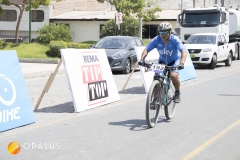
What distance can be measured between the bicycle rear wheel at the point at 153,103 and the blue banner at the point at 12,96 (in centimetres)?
214

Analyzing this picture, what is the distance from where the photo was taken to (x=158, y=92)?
9.01 metres

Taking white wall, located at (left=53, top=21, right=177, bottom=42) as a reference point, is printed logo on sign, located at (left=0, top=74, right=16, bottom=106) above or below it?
below

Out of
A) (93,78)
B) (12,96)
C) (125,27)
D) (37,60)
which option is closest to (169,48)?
(93,78)

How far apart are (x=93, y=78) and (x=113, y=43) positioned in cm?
1023

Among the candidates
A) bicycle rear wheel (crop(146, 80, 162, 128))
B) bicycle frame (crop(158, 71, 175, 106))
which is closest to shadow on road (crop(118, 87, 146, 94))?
bicycle frame (crop(158, 71, 175, 106))

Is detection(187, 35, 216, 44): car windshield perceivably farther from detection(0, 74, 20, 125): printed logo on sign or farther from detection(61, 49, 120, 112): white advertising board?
detection(0, 74, 20, 125): printed logo on sign

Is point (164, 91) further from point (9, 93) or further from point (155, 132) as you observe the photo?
point (9, 93)

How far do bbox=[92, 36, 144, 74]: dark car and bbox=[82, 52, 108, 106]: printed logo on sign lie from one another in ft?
27.4

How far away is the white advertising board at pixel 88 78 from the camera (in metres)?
10.5

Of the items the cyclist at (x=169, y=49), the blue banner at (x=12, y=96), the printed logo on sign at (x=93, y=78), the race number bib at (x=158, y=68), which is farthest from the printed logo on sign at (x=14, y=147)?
the printed logo on sign at (x=93, y=78)

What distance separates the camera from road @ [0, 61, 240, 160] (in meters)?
6.97

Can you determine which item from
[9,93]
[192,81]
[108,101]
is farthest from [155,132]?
[192,81]

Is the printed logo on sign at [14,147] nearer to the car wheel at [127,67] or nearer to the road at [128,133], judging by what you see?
the road at [128,133]

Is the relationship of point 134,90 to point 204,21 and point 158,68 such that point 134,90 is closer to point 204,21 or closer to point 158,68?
point 158,68
